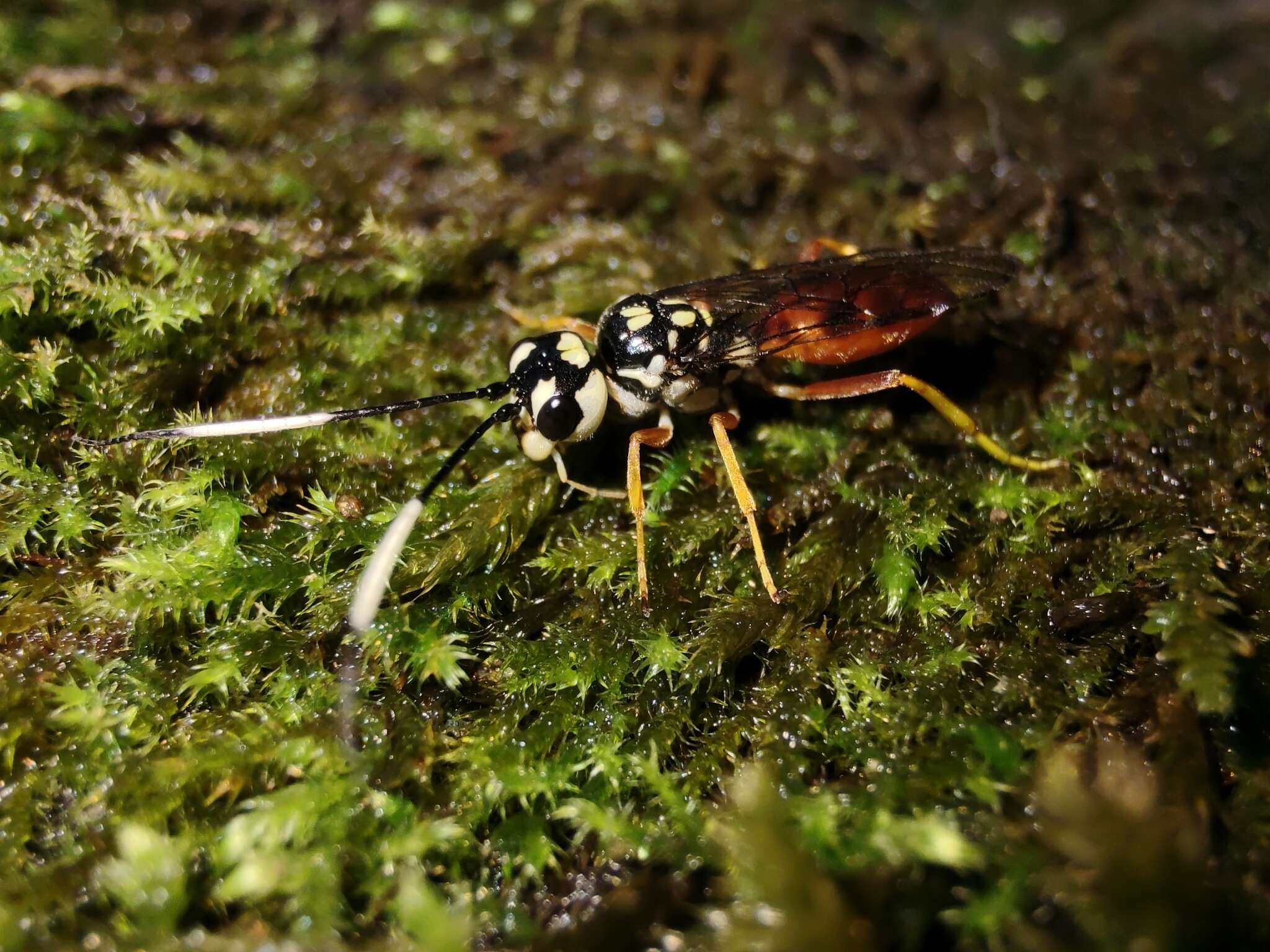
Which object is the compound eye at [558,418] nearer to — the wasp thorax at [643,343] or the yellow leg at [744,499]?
the wasp thorax at [643,343]

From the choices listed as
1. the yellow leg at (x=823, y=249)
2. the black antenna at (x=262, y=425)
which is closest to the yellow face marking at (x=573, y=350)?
the black antenna at (x=262, y=425)

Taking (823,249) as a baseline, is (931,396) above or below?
below

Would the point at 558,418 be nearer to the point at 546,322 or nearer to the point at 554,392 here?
the point at 554,392

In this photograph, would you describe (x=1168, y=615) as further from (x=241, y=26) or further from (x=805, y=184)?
(x=241, y=26)

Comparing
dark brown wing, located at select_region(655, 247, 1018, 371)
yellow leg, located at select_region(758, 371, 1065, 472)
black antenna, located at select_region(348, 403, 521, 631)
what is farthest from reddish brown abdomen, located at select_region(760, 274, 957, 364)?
black antenna, located at select_region(348, 403, 521, 631)

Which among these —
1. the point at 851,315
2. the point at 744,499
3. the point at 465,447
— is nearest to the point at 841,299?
the point at 851,315

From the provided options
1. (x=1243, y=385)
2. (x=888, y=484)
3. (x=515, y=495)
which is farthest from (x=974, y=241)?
(x=515, y=495)

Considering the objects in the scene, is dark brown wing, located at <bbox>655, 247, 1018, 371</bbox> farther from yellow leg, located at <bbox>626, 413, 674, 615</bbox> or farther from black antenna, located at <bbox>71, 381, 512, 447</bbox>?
black antenna, located at <bbox>71, 381, 512, 447</bbox>
